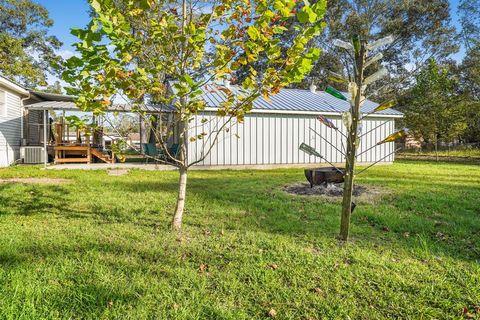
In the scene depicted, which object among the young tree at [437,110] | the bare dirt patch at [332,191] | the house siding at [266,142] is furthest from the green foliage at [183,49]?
the young tree at [437,110]

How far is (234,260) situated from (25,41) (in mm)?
30592

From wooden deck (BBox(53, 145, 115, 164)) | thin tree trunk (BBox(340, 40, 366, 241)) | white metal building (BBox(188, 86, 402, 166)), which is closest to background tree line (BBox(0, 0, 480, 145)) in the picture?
white metal building (BBox(188, 86, 402, 166))

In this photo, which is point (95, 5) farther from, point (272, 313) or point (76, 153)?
point (76, 153)

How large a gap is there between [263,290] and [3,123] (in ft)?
44.2

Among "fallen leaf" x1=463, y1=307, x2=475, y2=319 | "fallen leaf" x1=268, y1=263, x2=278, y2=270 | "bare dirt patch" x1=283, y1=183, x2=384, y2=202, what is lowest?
"fallen leaf" x1=463, y1=307, x2=475, y2=319

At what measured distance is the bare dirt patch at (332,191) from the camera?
6536 mm

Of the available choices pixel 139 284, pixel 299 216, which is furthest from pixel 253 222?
pixel 139 284

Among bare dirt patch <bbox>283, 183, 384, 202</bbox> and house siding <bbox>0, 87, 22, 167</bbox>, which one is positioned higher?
house siding <bbox>0, 87, 22, 167</bbox>

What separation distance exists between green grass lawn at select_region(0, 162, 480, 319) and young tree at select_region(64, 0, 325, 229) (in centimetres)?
98

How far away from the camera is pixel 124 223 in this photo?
4398 millimetres

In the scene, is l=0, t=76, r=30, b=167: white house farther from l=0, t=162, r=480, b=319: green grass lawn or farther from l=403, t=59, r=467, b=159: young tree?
l=403, t=59, r=467, b=159: young tree

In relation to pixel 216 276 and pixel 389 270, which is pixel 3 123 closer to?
pixel 216 276

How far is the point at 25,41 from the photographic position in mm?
26344

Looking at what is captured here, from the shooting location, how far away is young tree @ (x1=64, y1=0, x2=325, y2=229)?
2814 millimetres
